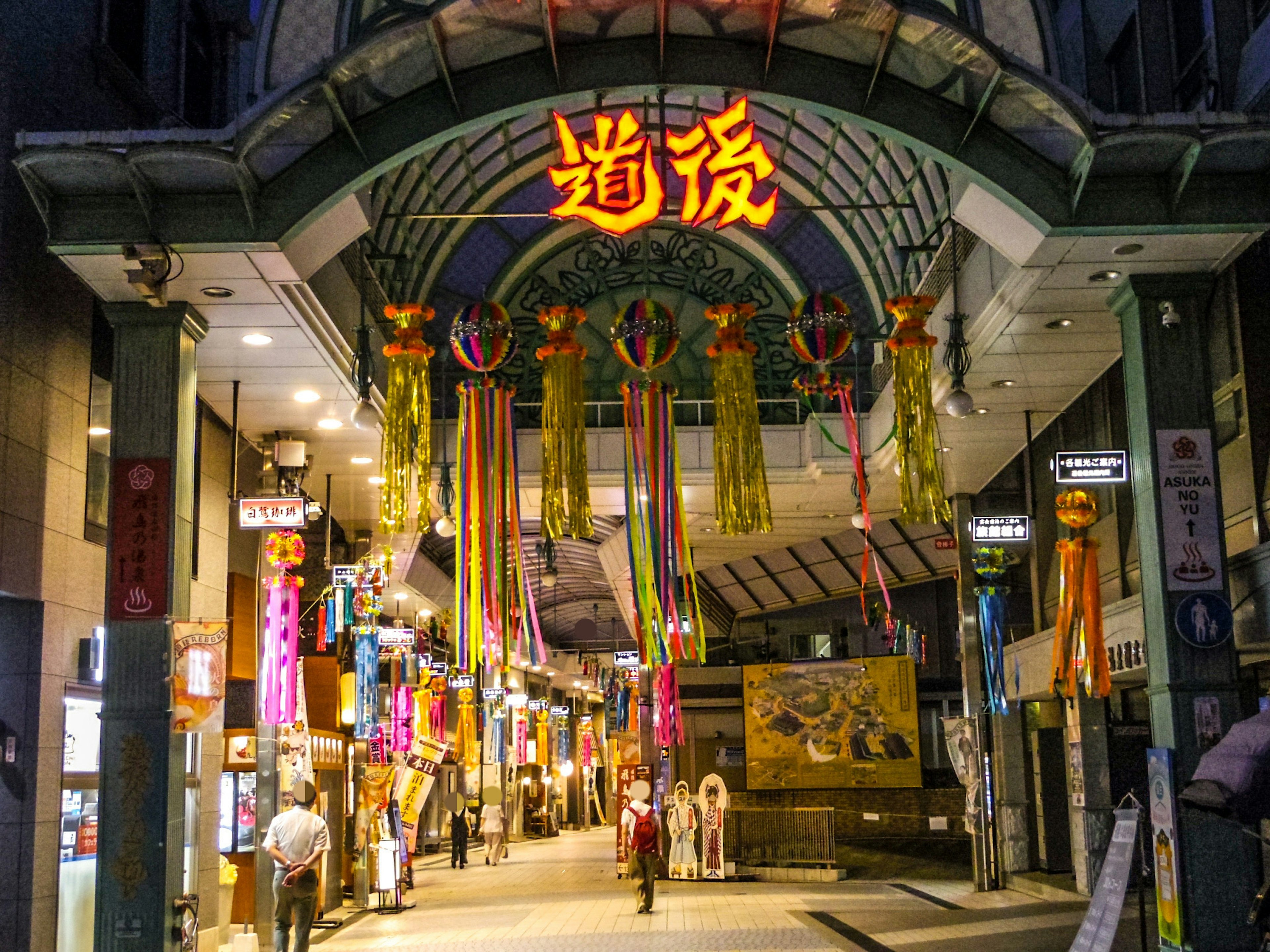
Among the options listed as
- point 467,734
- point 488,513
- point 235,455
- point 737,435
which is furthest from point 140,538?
point 467,734

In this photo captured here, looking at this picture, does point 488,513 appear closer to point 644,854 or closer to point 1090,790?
point 644,854

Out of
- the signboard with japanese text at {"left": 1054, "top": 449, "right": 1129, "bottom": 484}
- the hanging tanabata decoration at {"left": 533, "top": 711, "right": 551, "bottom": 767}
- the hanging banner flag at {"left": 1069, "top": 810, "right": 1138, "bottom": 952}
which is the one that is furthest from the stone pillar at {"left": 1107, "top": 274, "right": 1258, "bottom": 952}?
the hanging tanabata decoration at {"left": 533, "top": 711, "right": 551, "bottom": 767}

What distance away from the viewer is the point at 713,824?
21016 mm

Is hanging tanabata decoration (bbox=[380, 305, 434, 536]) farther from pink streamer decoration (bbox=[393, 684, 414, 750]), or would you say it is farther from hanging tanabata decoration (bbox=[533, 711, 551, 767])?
hanging tanabata decoration (bbox=[533, 711, 551, 767])

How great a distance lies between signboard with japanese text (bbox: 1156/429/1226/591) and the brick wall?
15.7 meters

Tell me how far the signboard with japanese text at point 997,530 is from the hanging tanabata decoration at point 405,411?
22.0 feet

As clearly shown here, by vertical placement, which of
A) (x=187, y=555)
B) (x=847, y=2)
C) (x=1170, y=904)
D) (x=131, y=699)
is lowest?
(x=1170, y=904)

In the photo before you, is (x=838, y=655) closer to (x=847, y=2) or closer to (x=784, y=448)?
(x=784, y=448)

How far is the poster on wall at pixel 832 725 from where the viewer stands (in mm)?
25219

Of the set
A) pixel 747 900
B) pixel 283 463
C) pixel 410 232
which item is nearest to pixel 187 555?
pixel 283 463

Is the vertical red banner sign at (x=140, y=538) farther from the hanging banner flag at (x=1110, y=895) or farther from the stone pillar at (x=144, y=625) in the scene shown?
the hanging banner flag at (x=1110, y=895)

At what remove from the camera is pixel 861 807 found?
83.8ft

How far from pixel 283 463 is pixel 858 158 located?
22.8ft

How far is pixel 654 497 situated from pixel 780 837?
491 inches
